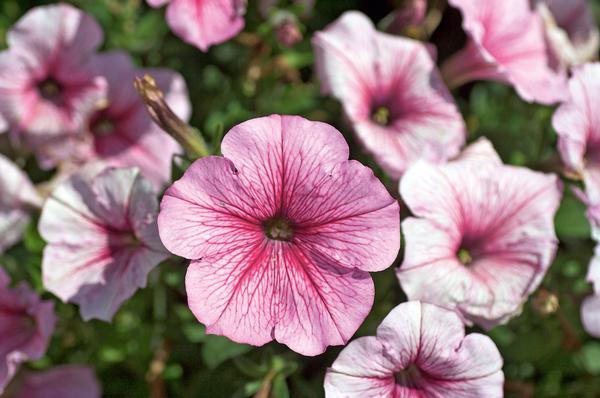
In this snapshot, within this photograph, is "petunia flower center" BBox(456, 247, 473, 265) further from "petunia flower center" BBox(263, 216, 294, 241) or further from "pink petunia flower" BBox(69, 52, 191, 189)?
"pink petunia flower" BBox(69, 52, 191, 189)

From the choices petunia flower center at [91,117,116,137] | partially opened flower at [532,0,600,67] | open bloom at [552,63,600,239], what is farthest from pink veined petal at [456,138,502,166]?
petunia flower center at [91,117,116,137]

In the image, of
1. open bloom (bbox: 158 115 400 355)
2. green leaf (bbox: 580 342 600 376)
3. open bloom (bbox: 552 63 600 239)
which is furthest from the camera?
green leaf (bbox: 580 342 600 376)

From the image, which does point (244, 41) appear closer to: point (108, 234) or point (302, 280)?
point (108, 234)

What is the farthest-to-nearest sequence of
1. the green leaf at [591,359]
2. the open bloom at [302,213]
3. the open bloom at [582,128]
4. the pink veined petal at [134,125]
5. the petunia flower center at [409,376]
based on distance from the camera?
the green leaf at [591,359] < the pink veined petal at [134,125] < the open bloom at [582,128] < the petunia flower center at [409,376] < the open bloom at [302,213]

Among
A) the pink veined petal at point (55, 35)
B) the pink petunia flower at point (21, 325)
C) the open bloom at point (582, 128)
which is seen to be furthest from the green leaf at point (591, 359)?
the pink veined petal at point (55, 35)

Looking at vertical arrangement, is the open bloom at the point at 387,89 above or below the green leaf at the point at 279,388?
above

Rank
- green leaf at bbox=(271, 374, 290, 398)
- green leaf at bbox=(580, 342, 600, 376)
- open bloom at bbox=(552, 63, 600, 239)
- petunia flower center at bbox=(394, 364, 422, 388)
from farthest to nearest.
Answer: green leaf at bbox=(580, 342, 600, 376) < open bloom at bbox=(552, 63, 600, 239) < green leaf at bbox=(271, 374, 290, 398) < petunia flower center at bbox=(394, 364, 422, 388)

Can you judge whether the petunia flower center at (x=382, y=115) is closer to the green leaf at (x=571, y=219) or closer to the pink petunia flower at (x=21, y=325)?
the green leaf at (x=571, y=219)
